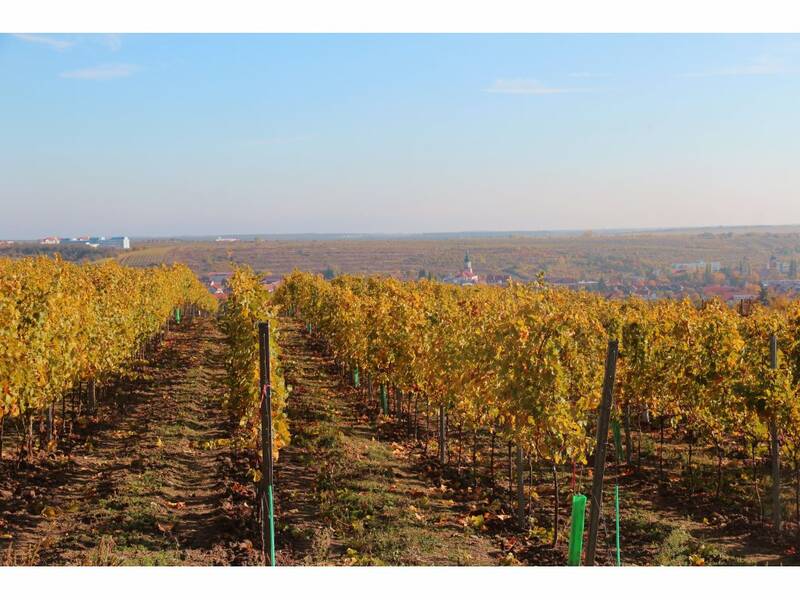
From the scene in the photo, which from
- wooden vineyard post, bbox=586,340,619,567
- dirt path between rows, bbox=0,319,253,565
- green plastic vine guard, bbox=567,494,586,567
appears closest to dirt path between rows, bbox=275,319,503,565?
dirt path between rows, bbox=0,319,253,565

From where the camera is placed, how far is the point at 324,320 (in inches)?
1342

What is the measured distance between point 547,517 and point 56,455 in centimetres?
1142

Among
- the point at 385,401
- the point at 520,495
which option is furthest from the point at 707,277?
the point at 520,495

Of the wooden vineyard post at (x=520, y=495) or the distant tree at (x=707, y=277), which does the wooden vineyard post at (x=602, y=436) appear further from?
the distant tree at (x=707, y=277)

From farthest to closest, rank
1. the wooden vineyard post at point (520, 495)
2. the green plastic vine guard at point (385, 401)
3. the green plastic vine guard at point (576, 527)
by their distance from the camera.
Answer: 1. the green plastic vine guard at point (385, 401)
2. the wooden vineyard post at point (520, 495)
3. the green plastic vine guard at point (576, 527)

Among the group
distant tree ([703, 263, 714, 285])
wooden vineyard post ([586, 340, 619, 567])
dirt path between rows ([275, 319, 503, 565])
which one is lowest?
dirt path between rows ([275, 319, 503, 565])

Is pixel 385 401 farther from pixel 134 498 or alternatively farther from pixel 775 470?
pixel 775 470

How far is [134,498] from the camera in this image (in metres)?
13.2

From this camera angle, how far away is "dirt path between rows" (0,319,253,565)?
34.9 feet

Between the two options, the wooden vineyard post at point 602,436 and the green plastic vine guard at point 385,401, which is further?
the green plastic vine guard at point 385,401

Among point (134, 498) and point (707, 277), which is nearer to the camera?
point (134, 498)

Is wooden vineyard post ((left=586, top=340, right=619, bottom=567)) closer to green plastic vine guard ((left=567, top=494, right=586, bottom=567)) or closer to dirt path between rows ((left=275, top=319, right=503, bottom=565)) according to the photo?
green plastic vine guard ((left=567, top=494, right=586, bottom=567))

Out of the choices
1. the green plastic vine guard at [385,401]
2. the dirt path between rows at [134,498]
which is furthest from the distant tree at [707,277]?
the dirt path between rows at [134,498]

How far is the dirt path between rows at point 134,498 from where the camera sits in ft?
34.9
